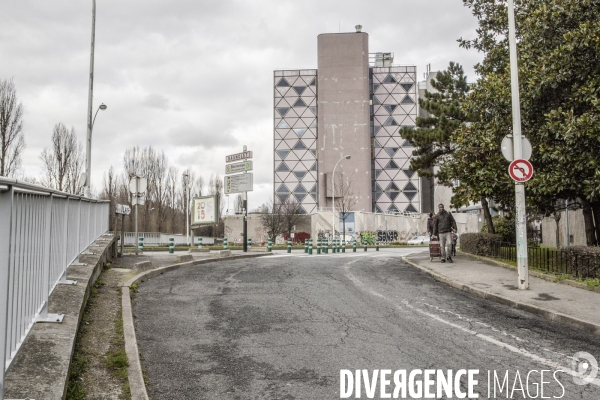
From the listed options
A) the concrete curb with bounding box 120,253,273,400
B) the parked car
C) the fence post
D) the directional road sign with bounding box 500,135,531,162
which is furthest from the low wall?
the parked car

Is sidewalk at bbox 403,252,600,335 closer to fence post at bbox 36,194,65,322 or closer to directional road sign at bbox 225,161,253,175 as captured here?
fence post at bbox 36,194,65,322

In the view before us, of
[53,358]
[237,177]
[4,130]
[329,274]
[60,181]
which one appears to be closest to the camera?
[53,358]

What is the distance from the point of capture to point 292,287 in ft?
35.0

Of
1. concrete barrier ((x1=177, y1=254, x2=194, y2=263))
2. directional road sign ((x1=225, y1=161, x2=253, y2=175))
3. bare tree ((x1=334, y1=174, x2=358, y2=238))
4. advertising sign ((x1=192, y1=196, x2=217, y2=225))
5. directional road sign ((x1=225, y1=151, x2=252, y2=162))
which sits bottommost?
concrete barrier ((x1=177, y1=254, x2=194, y2=263))

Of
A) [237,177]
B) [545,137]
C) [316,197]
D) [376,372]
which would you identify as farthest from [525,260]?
[316,197]

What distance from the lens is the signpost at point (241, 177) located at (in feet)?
84.3

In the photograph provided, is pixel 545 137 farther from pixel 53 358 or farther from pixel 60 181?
pixel 60 181

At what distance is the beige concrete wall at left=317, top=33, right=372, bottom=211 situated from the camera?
7694 centimetres

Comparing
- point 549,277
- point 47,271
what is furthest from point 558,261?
point 47,271

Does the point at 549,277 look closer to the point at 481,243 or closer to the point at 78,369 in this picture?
the point at 481,243

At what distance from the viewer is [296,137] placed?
266 ft

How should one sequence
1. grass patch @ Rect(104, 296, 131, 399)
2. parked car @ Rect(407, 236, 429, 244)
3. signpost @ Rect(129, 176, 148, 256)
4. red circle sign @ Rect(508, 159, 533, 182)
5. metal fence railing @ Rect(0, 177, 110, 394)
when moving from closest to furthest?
metal fence railing @ Rect(0, 177, 110, 394), grass patch @ Rect(104, 296, 131, 399), red circle sign @ Rect(508, 159, 533, 182), signpost @ Rect(129, 176, 148, 256), parked car @ Rect(407, 236, 429, 244)

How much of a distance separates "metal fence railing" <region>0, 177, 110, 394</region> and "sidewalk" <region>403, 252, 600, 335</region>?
272 inches

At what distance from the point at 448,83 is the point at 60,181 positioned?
102ft
